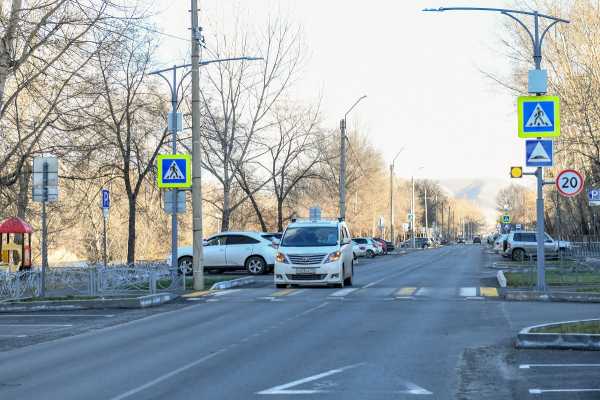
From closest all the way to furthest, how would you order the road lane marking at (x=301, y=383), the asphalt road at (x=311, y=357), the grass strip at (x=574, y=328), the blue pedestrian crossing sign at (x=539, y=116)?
the road lane marking at (x=301, y=383) → the asphalt road at (x=311, y=357) → the grass strip at (x=574, y=328) → the blue pedestrian crossing sign at (x=539, y=116)

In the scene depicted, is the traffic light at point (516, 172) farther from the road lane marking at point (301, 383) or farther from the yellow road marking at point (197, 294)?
the road lane marking at point (301, 383)

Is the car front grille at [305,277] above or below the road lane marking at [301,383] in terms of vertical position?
above

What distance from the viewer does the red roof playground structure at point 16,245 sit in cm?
3250

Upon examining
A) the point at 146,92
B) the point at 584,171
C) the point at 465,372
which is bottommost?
the point at 465,372

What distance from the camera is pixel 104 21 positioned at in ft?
76.4

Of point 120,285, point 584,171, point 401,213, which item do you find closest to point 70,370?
point 120,285

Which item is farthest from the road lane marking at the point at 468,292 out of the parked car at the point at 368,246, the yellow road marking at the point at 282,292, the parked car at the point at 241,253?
the parked car at the point at 368,246

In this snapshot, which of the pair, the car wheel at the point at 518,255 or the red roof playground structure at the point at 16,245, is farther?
the car wheel at the point at 518,255

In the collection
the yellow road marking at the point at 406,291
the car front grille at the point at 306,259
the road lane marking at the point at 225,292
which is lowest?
the yellow road marking at the point at 406,291

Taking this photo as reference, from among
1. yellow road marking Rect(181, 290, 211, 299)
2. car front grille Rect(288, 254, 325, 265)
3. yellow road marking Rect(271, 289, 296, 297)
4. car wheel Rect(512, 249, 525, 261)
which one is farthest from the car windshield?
car wheel Rect(512, 249, 525, 261)

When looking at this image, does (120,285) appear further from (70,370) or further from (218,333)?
(70,370)

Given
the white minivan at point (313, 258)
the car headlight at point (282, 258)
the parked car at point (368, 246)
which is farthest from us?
the parked car at point (368, 246)

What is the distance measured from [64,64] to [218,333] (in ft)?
48.7

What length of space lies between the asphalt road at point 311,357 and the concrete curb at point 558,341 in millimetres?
319
